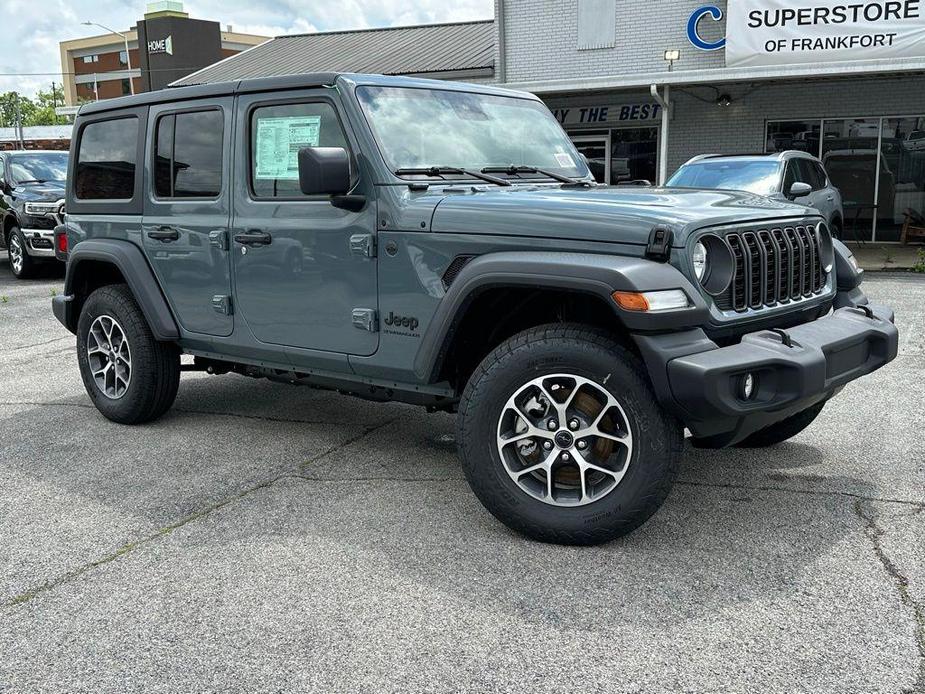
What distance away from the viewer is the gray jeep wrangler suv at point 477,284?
341cm

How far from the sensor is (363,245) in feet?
13.6

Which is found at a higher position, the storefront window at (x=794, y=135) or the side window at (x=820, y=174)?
the storefront window at (x=794, y=135)

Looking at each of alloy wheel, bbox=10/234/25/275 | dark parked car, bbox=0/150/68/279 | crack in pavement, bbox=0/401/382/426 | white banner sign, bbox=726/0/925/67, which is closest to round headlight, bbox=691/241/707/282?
crack in pavement, bbox=0/401/382/426

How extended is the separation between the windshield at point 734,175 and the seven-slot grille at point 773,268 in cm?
761

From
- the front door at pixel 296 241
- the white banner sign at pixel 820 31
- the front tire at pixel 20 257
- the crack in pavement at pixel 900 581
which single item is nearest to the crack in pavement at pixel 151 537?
the front door at pixel 296 241

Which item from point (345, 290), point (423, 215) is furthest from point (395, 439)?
point (423, 215)

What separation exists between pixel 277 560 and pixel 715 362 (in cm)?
181

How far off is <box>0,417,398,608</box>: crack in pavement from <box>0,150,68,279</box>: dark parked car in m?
10.3

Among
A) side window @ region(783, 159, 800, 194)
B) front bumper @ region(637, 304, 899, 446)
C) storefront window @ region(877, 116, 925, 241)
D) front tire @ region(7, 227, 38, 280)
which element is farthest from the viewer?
storefront window @ region(877, 116, 925, 241)

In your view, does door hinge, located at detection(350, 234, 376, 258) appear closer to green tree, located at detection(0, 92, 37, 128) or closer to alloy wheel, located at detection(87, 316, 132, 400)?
alloy wheel, located at detection(87, 316, 132, 400)

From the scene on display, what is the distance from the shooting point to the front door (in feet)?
13.8

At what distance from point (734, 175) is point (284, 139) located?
8.49 metres

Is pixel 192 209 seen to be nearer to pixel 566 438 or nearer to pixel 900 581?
pixel 566 438

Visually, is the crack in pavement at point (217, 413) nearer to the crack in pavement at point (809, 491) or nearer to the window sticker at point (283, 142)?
the window sticker at point (283, 142)
